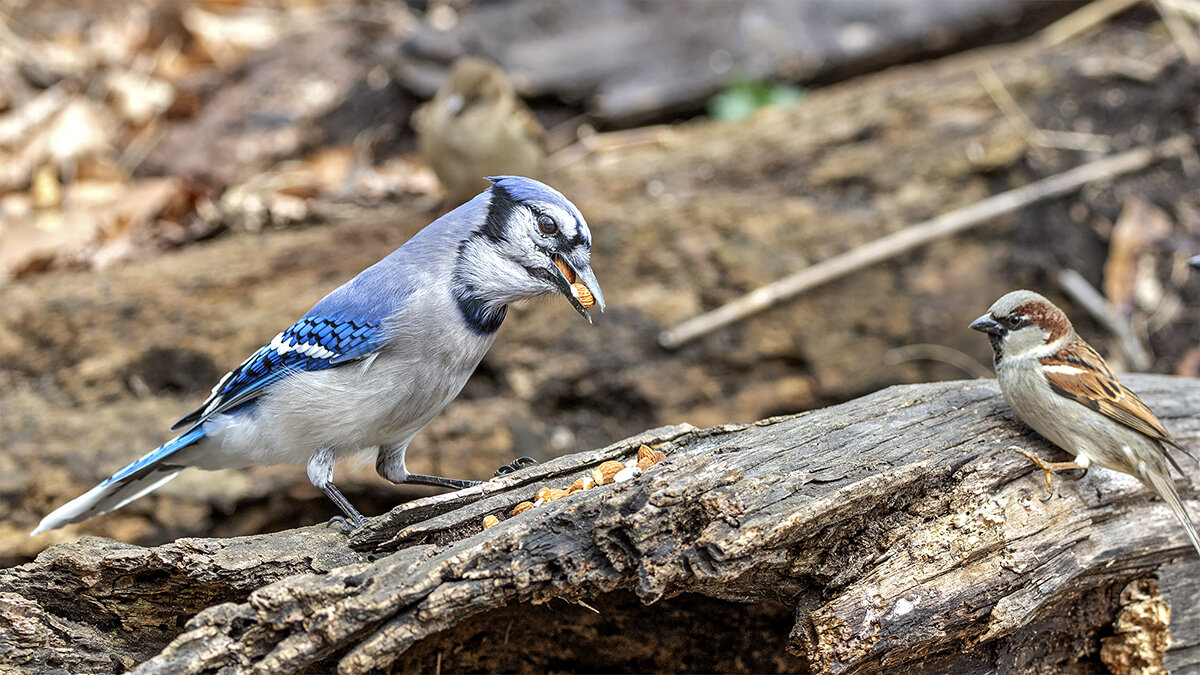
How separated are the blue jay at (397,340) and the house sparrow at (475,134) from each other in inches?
125

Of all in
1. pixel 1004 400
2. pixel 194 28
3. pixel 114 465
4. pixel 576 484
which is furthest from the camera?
pixel 194 28

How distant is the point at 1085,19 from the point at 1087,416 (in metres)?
5.85

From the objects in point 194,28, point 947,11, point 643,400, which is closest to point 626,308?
point 643,400

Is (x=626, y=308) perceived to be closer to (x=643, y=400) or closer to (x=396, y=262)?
(x=643, y=400)

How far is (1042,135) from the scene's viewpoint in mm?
6562

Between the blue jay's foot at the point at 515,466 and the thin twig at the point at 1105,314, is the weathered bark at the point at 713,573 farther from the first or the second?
the thin twig at the point at 1105,314

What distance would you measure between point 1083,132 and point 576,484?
5204mm

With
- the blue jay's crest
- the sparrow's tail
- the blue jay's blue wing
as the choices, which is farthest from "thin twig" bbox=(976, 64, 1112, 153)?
the blue jay's blue wing

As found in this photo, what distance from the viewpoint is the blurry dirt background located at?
5625 millimetres

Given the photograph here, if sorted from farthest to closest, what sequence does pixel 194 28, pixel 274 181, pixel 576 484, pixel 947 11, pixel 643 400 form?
pixel 194 28 → pixel 947 11 → pixel 274 181 → pixel 643 400 → pixel 576 484

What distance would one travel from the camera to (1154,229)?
6.22m

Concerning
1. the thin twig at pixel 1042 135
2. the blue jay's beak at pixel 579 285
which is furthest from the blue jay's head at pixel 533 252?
the thin twig at pixel 1042 135

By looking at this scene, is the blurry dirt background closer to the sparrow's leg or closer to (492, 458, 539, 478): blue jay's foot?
(492, 458, 539, 478): blue jay's foot

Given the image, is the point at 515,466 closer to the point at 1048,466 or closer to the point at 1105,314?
the point at 1048,466
